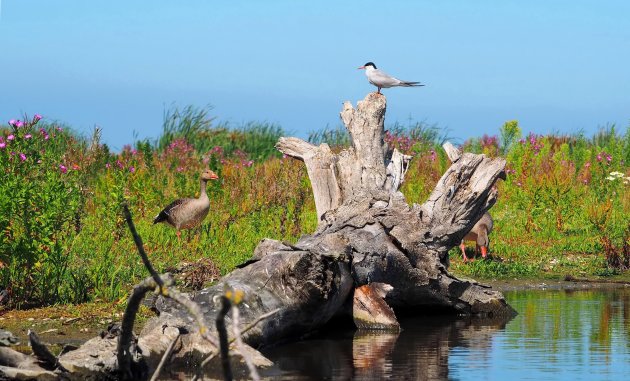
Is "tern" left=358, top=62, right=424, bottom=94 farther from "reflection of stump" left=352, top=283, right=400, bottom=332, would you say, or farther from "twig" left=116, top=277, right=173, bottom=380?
"twig" left=116, top=277, right=173, bottom=380

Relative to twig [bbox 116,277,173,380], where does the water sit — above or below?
below

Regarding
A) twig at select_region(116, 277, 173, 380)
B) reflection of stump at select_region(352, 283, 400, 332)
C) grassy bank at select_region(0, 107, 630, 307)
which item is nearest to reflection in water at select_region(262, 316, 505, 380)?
reflection of stump at select_region(352, 283, 400, 332)

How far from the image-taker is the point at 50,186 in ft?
37.6

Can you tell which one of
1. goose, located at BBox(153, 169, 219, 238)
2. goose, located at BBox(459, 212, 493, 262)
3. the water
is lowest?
the water

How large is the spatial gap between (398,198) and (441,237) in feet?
2.58

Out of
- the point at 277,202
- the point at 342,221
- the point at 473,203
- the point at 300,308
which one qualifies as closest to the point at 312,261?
the point at 300,308

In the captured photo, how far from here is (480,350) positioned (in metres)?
10.3

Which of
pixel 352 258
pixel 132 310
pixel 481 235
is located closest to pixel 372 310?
pixel 352 258

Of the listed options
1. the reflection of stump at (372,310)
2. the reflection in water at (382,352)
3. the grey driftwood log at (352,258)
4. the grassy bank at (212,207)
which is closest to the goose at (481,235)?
the grassy bank at (212,207)

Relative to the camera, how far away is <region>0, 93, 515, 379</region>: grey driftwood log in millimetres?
9422

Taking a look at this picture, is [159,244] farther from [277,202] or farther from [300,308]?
[300,308]

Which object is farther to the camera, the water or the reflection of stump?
the reflection of stump

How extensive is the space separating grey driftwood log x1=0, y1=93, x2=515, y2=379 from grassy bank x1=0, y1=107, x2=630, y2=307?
6.53 ft

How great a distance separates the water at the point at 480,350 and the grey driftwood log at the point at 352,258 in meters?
0.36
